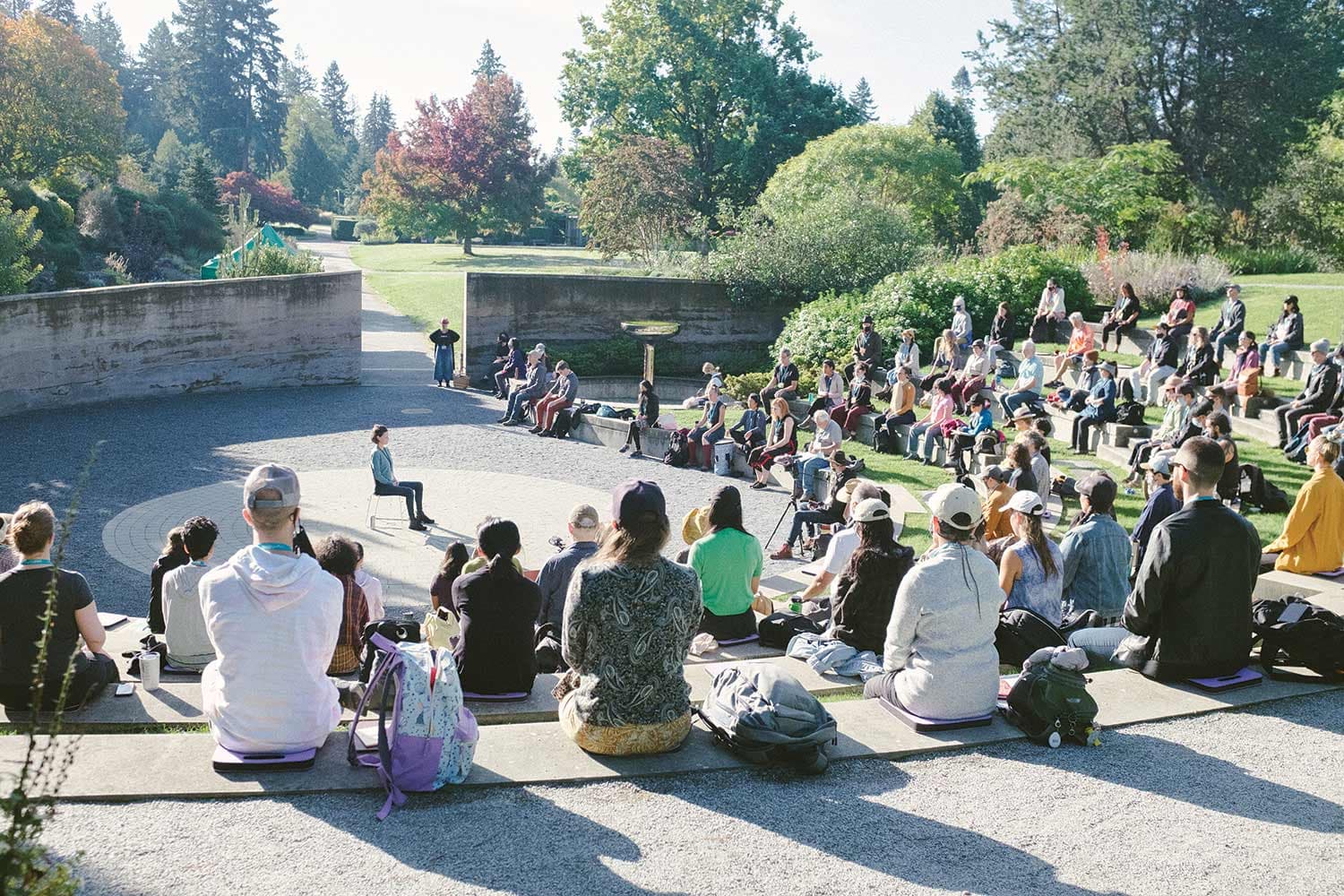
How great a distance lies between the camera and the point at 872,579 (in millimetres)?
7184

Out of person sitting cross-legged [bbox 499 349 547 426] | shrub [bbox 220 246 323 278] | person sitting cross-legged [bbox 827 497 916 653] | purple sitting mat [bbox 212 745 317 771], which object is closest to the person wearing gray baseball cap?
person sitting cross-legged [bbox 827 497 916 653]

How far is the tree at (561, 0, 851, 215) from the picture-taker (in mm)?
46531

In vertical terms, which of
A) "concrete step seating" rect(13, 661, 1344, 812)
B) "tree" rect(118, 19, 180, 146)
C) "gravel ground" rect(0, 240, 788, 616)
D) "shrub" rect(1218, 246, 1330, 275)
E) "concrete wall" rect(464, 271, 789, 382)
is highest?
"tree" rect(118, 19, 180, 146)

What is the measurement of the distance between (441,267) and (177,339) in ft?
98.5

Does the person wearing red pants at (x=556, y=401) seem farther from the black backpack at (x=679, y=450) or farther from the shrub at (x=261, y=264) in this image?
the shrub at (x=261, y=264)

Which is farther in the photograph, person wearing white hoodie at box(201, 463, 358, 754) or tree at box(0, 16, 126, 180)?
tree at box(0, 16, 126, 180)

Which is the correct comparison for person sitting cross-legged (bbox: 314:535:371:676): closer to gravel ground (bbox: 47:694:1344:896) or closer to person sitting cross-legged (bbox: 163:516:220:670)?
person sitting cross-legged (bbox: 163:516:220:670)

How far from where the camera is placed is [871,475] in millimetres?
16328

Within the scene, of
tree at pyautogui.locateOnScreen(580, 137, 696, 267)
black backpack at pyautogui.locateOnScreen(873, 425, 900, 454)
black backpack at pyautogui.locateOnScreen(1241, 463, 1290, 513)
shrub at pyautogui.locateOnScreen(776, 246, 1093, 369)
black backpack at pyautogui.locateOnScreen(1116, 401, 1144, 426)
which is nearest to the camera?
black backpack at pyautogui.locateOnScreen(1241, 463, 1290, 513)

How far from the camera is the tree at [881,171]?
123ft

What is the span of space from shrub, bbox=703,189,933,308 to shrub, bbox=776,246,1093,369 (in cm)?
162

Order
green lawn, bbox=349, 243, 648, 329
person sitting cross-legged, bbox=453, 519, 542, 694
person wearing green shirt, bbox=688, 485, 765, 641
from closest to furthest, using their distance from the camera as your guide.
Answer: person sitting cross-legged, bbox=453, 519, 542, 694, person wearing green shirt, bbox=688, 485, 765, 641, green lawn, bbox=349, 243, 648, 329

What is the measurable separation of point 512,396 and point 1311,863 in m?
17.0

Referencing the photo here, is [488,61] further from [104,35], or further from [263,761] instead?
[263,761]
